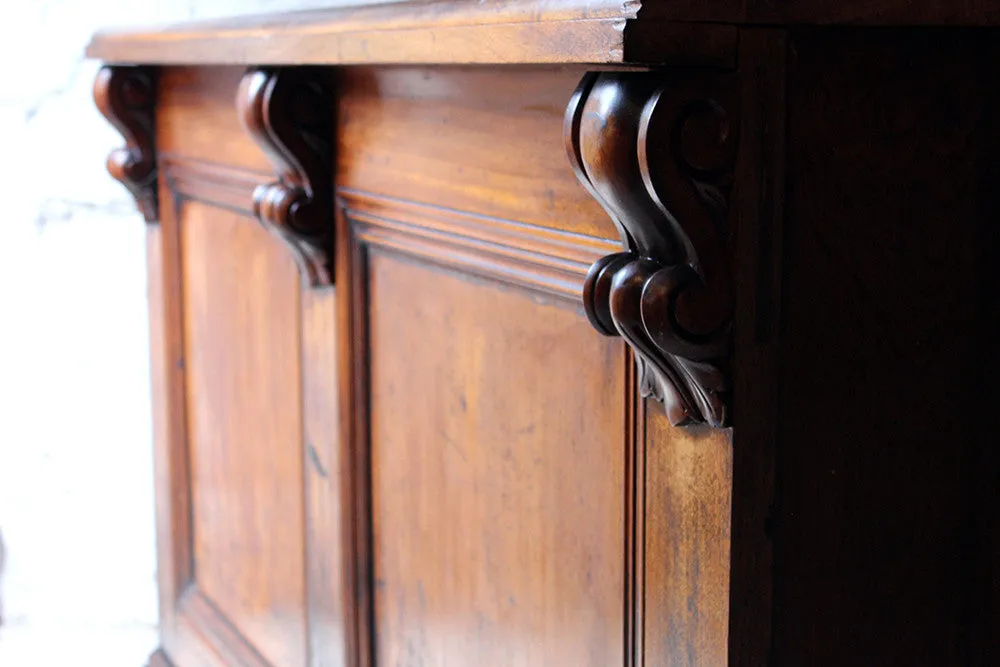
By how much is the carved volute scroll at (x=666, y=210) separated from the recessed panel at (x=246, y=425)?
0.60 metres

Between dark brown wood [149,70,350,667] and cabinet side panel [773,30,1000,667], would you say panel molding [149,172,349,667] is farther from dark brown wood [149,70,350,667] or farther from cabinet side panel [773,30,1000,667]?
cabinet side panel [773,30,1000,667]

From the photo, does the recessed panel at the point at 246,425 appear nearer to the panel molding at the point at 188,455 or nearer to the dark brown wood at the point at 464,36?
the panel molding at the point at 188,455

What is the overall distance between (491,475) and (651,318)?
30 cm

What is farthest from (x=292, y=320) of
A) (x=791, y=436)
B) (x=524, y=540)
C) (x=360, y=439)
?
(x=791, y=436)

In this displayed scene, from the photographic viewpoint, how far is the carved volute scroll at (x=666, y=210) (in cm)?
54

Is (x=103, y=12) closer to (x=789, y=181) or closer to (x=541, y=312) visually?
(x=541, y=312)

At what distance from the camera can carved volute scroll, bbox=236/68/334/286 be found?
999mm

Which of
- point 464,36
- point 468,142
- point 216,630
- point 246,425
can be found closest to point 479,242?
Answer: point 468,142

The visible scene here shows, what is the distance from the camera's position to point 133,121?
1473 millimetres

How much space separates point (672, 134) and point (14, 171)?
6.01 feet

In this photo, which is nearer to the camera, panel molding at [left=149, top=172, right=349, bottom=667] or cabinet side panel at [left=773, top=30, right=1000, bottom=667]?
cabinet side panel at [left=773, top=30, right=1000, bottom=667]

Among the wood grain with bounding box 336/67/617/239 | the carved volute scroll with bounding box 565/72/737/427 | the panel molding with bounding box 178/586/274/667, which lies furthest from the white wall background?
the carved volute scroll with bounding box 565/72/737/427

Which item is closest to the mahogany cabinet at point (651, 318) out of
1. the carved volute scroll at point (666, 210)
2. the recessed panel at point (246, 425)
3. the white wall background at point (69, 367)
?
the carved volute scroll at point (666, 210)

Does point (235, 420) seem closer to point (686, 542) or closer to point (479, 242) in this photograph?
point (479, 242)
